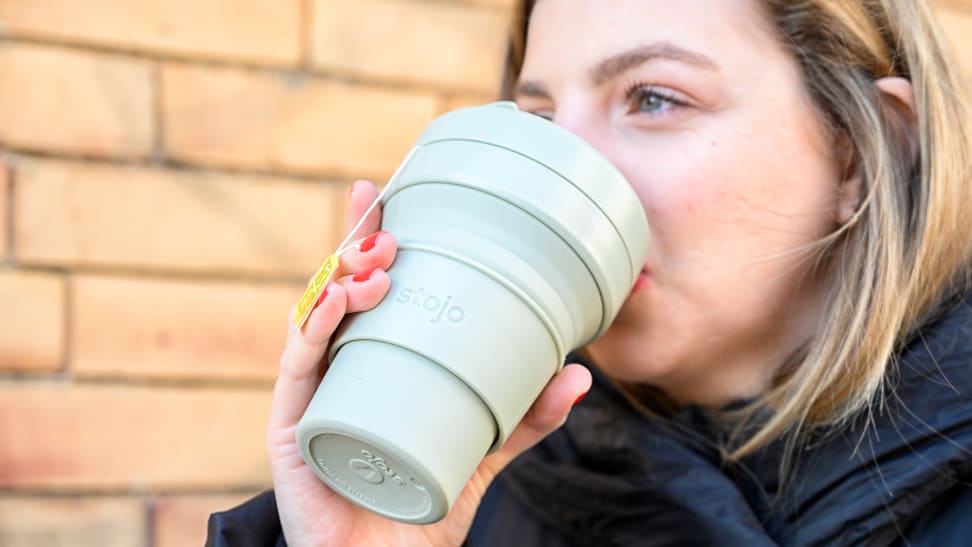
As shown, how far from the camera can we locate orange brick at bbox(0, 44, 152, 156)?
1.31m

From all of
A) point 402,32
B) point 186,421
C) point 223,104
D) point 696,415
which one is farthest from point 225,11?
point 696,415

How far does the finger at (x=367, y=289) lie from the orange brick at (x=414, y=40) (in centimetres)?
74

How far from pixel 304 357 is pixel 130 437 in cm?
68

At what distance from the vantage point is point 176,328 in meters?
1.39

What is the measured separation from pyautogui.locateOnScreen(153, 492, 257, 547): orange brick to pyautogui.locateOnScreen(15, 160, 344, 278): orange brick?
0.35 metres

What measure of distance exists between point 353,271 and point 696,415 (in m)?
0.57

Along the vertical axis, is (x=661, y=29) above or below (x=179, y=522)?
above

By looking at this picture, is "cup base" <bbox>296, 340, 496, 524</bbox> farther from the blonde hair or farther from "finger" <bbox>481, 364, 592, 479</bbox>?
the blonde hair

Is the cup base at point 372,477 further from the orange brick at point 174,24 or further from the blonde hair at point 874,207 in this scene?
the orange brick at point 174,24

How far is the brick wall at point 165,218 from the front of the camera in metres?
1.33

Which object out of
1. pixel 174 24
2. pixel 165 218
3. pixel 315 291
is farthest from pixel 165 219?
pixel 315 291

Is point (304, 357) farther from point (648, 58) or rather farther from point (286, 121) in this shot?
point (286, 121)

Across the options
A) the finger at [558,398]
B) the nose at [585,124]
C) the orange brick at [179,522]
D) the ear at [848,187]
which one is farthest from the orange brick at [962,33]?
the orange brick at [179,522]

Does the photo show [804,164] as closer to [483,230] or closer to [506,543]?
[483,230]
